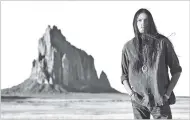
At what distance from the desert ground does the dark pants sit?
1.91m

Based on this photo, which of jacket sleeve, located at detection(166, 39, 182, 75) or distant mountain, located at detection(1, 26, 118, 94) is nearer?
jacket sleeve, located at detection(166, 39, 182, 75)

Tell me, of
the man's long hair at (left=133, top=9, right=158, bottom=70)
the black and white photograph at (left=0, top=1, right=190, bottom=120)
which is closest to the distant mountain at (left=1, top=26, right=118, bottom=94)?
the black and white photograph at (left=0, top=1, right=190, bottom=120)

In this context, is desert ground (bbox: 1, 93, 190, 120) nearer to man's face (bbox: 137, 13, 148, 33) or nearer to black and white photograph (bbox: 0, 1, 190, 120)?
black and white photograph (bbox: 0, 1, 190, 120)

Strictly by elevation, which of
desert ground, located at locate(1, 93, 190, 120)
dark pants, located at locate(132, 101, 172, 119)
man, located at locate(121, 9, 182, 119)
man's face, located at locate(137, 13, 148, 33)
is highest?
man's face, located at locate(137, 13, 148, 33)

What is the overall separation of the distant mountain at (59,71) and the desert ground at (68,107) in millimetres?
83

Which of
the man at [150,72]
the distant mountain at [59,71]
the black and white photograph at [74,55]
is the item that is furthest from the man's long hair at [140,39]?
the distant mountain at [59,71]

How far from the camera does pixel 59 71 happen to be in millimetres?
3461

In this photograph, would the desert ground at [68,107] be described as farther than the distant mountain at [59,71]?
No

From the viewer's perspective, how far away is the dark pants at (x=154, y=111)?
116cm

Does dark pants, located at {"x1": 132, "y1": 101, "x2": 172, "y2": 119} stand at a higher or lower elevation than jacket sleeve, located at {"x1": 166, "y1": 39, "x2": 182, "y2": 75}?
lower

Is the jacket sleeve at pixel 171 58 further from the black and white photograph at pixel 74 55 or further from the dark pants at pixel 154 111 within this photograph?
the black and white photograph at pixel 74 55

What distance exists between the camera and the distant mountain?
328 cm

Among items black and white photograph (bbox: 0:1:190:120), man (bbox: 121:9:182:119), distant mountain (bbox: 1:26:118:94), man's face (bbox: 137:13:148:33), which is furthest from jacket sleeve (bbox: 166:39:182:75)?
distant mountain (bbox: 1:26:118:94)

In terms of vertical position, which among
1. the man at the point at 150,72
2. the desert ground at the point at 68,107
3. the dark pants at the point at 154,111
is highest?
the man at the point at 150,72
